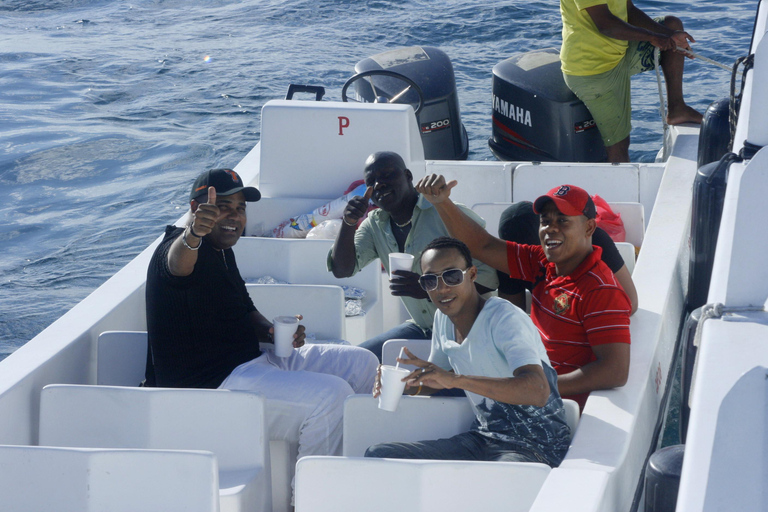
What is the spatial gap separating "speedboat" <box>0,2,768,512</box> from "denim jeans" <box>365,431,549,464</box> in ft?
0.27

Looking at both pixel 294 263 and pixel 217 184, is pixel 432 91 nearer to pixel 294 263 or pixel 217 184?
pixel 294 263

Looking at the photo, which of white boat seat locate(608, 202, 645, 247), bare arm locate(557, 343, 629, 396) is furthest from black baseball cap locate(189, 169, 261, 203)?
white boat seat locate(608, 202, 645, 247)

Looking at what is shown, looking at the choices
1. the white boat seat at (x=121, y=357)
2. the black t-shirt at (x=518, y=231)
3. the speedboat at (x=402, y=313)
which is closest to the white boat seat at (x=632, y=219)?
the speedboat at (x=402, y=313)

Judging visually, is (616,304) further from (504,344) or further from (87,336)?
(87,336)

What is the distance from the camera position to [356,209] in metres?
2.74

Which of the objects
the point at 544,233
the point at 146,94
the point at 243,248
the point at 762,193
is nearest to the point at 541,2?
the point at 146,94

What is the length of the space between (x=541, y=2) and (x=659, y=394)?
9126 millimetres

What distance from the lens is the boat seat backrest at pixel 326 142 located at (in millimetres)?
3811

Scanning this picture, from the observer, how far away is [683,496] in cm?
107

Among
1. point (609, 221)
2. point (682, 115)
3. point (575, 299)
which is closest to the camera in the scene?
point (575, 299)

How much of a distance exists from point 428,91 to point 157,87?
6770 millimetres

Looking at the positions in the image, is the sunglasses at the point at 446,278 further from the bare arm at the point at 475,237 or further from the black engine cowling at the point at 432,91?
the black engine cowling at the point at 432,91

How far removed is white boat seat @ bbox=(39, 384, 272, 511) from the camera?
6.92 feet

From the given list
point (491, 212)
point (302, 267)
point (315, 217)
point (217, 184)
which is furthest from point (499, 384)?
point (315, 217)
